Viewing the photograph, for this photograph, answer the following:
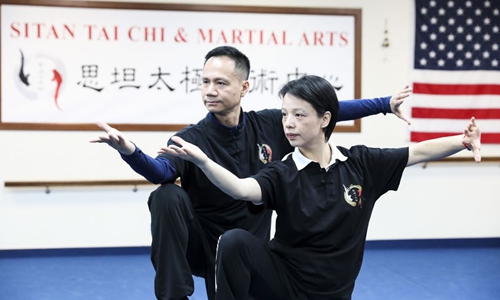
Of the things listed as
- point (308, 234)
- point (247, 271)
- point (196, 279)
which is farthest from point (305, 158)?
point (196, 279)

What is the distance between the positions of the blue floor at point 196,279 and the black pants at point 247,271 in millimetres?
1432

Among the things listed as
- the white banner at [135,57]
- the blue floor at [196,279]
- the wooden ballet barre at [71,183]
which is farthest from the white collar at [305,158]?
the wooden ballet barre at [71,183]

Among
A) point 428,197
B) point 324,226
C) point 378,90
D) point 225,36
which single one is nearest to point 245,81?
point 324,226

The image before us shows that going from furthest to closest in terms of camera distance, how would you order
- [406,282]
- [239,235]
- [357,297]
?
[406,282]
[357,297]
[239,235]

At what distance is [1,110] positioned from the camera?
444cm

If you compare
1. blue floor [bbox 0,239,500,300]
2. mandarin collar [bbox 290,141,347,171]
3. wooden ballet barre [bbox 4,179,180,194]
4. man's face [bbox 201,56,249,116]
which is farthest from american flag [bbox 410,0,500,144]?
mandarin collar [bbox 290,141,347,171]

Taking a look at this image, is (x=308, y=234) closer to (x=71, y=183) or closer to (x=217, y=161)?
(x=217, y=161)

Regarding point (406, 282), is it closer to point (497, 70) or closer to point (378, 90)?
point (378, 90)

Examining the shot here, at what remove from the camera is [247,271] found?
73.7 inches

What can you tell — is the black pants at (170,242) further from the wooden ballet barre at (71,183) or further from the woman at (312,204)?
the wooden ballet barre at (71,183)

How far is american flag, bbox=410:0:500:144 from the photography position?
486 centimetres

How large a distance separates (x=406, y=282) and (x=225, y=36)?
2350 mm

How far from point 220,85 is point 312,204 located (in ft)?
2.23

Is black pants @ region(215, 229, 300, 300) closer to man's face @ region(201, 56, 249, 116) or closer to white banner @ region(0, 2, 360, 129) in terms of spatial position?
man's face @ region(201, 56, 249, 116)
